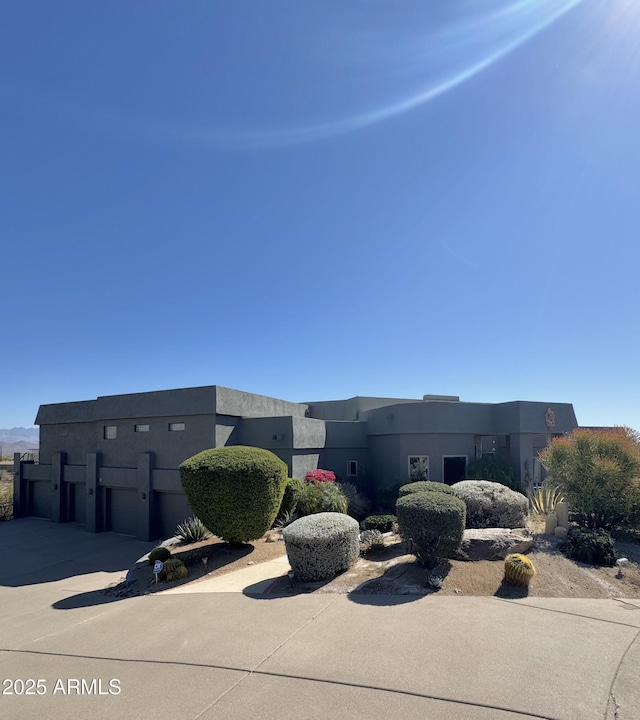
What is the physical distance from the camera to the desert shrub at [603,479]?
10.7m

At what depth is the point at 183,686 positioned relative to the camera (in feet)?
15.8

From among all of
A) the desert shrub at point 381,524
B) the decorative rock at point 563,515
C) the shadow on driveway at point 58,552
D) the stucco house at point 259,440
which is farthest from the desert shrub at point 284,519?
the decorative rock at point 563,515

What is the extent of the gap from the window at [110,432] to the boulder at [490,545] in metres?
15.8

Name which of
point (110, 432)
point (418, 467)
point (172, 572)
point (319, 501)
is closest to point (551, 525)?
point (319, 501)

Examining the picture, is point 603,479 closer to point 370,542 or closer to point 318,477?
point 370,542

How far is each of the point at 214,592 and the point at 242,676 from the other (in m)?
4.09

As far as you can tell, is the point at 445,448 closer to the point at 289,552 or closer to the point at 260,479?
the point at 260,479

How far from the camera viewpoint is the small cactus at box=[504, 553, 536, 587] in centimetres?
757

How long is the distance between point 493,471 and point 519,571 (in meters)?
10.2

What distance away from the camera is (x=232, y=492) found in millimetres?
11227

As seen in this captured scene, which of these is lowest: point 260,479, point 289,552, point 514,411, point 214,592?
point 214,592

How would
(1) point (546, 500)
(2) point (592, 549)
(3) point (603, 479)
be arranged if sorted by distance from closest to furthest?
(2) point (592, 549) < (3) point (603, 479) < (1) point (546, 500)

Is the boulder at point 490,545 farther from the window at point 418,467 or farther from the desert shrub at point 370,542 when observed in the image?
the window at point 418,467

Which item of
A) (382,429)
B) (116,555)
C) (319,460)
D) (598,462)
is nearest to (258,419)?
(319,460)
